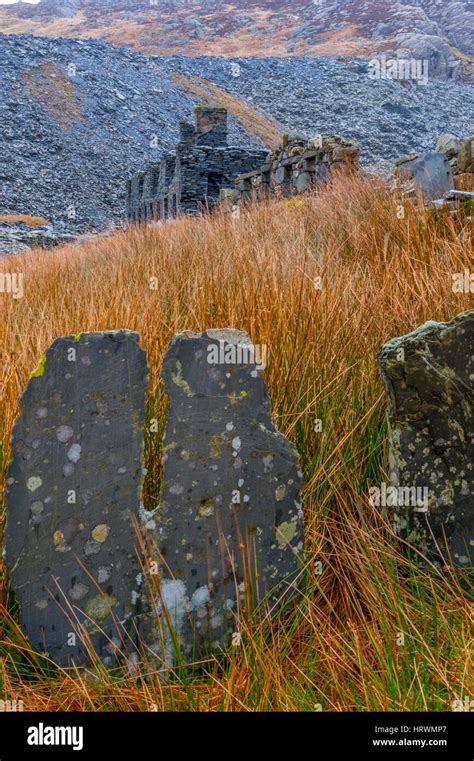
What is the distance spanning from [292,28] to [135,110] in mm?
34120

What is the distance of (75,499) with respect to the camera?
1877 mm

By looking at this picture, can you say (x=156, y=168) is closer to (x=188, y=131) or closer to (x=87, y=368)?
(x=188, y=131)

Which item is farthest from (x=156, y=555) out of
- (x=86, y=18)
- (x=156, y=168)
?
(x=86, y=18)

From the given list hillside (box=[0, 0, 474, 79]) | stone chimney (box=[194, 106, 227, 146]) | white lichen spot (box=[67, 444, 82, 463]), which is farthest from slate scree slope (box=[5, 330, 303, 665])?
hillside (box=[0, 0, 474, 79])

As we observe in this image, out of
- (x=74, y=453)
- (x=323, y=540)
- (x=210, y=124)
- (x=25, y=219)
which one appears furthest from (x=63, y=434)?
(x=25, y=219)

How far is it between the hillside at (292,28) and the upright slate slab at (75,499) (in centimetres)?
5511

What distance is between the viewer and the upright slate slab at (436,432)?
2.09 m

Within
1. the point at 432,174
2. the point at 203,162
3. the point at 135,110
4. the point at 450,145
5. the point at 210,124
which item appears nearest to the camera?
the point at 432,174

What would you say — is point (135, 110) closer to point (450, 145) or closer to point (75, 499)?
point (450, 145)

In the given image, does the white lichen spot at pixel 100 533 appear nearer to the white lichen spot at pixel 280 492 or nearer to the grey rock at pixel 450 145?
the white lichen spot at pixel 280 492

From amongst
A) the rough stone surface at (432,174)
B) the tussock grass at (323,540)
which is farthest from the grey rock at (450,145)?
the tussock grass at (323,540)

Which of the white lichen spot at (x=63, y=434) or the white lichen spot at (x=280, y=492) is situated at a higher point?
the white lichen spot at (x=63, y=434)

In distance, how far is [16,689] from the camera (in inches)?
68.7

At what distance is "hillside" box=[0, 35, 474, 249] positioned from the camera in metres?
28.0
